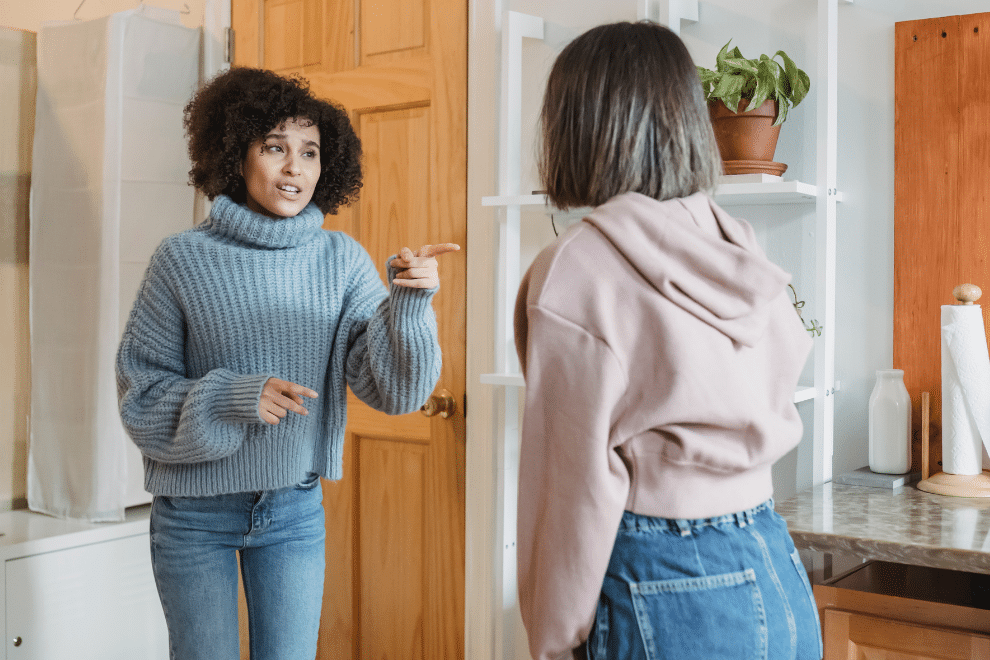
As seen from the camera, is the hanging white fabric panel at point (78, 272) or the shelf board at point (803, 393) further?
the hanging white fabric panel at point (78, 272)

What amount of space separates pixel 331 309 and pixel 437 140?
822mm

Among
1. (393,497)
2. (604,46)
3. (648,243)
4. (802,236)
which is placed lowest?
(393,497)

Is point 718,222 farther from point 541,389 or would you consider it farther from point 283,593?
point 283,593

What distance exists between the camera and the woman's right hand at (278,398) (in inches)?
51.6

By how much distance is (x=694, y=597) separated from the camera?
0.90 meters

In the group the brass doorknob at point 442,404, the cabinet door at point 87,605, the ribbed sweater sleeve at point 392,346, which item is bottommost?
the cabinet door at point 87,605

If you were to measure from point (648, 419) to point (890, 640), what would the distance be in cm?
82

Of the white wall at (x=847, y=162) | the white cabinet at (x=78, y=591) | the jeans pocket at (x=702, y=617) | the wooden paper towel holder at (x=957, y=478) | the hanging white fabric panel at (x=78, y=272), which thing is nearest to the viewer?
the jeans pocket at (x=702, y=617)

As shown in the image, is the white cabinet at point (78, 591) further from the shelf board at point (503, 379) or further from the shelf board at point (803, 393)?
the shelf board at point (803, 393)

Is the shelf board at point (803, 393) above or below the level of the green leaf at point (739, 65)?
below

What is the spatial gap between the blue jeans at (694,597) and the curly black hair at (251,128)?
920mm

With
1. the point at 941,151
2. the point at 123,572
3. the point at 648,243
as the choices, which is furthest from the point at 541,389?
the point at 123,572

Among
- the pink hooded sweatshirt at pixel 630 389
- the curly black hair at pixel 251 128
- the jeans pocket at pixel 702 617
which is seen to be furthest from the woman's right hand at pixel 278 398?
the jeans pocket at pixel 702 617

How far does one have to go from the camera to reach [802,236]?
1.85 meters
